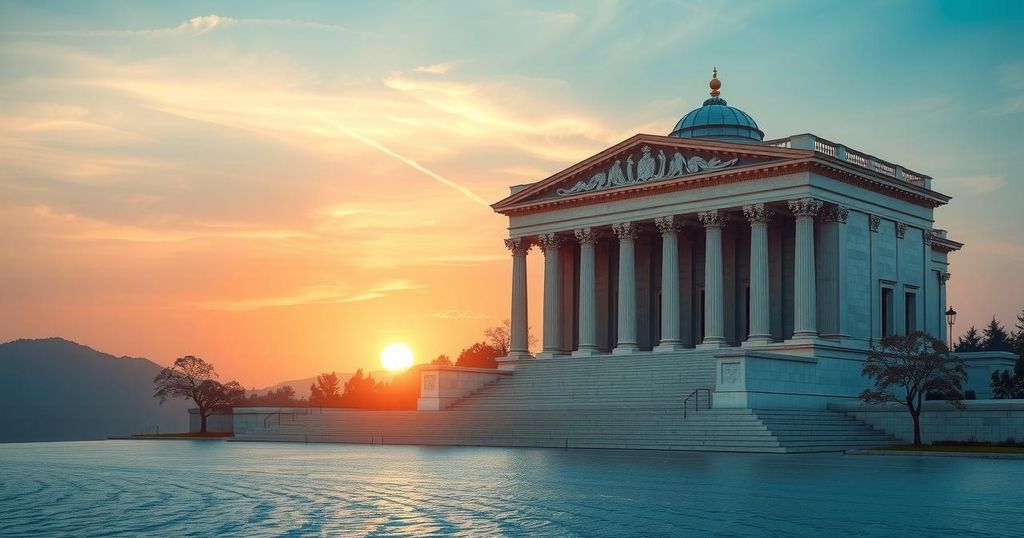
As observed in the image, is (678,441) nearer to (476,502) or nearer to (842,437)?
(842,437)

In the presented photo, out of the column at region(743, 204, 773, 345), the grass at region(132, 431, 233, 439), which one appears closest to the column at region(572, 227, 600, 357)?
the column at region(743, 204, 773, 345)

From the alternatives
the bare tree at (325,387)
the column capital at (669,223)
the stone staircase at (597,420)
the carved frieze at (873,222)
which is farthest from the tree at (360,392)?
the carved frieze at (873,222)

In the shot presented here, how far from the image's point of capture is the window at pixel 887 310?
219ft

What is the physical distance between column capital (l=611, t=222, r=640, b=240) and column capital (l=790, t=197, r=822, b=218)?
1037 centimetres

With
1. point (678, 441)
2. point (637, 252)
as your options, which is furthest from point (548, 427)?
point (637, 252)

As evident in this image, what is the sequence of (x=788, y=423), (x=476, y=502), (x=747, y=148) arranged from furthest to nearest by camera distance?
(x=747, y=148) → (x=788, y=423) → (x=476, y=502)

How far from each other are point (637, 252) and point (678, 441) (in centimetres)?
2807

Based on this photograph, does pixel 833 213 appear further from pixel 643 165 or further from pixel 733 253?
pixel 643 165

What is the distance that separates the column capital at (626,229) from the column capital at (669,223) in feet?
6.29

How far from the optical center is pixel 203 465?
34.6m

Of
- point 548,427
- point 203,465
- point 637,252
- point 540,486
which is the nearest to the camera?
point 540,486

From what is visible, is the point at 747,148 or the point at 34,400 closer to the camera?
the point at 747,148

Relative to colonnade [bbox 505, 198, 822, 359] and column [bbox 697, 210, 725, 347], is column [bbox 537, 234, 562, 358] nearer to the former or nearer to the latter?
colonnade [bbox 505, 198, 822, 359]

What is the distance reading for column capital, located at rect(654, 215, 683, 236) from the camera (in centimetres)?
6706
